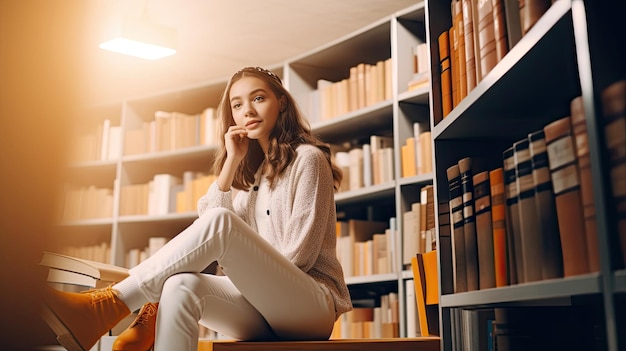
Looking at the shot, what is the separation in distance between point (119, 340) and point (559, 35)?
1237mm

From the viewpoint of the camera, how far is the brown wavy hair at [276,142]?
201 centimetres

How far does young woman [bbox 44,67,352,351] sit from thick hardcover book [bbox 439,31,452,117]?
1.88 ft

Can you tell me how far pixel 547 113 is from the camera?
49.4 inches

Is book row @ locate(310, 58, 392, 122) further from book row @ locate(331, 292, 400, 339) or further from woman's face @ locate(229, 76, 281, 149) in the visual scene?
woman's face @ locate(229, 76, 281, 149)

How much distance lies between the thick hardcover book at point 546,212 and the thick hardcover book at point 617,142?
172mm

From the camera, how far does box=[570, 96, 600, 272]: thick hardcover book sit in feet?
2.50

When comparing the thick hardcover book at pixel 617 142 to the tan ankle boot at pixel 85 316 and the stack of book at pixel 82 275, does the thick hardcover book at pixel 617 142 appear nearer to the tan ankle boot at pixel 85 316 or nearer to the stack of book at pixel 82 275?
the tan ankle boot at pixel 85 316

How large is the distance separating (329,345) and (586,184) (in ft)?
2.94

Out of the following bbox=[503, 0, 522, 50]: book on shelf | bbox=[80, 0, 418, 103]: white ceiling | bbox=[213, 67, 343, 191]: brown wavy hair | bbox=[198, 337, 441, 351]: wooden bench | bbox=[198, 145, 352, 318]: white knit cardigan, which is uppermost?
bbox=[80, 0, 418, 103]: white ceiling

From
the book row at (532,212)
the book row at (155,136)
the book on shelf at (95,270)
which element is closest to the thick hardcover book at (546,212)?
the book row at (532,212)

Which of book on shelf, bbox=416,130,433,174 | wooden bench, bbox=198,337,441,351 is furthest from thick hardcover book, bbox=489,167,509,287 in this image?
book on shelf, bbox=416,130,433,174

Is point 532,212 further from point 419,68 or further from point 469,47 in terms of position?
point 419,68

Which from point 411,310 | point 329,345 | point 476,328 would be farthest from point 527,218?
point 411,310

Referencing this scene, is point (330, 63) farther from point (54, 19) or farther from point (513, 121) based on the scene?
point (54, 19)
